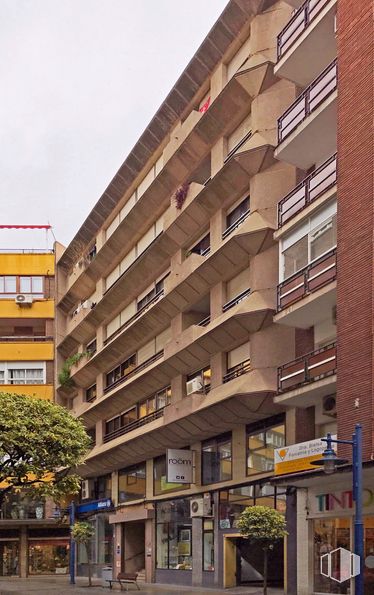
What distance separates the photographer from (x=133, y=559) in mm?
44906

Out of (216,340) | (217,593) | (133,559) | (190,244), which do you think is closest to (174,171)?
(190,244)

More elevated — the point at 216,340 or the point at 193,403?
the point at 216,340

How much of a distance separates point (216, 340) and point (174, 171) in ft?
30.2

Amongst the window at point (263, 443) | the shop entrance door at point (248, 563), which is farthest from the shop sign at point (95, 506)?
the window at point (263, 443)

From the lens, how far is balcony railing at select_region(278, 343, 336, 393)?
81.1 ft

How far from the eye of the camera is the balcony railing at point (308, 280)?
24656 millimetres

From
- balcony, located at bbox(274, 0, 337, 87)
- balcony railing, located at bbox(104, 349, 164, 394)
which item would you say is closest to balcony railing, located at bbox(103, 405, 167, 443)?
balcony railing, located at bbox(104, 349, 164, 394)

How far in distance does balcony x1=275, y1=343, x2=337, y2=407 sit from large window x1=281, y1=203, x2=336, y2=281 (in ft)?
9.55

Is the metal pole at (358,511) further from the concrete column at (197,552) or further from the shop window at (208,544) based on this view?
the concrete column at (197,552)

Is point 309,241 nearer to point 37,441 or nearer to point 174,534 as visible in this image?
point 37,441

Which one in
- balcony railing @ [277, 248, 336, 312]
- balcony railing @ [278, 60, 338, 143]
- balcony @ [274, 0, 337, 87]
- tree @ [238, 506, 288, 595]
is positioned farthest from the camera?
balcony @ [274, 0, 337, 87]

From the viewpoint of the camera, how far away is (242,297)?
31.3 meters

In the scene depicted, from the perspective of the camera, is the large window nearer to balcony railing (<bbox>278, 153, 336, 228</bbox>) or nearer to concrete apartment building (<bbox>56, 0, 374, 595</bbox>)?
concrete apartment building (<bbox>56, 0, 374, 595</bbox>)

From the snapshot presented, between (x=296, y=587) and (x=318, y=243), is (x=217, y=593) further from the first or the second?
(x=318, y=243)
